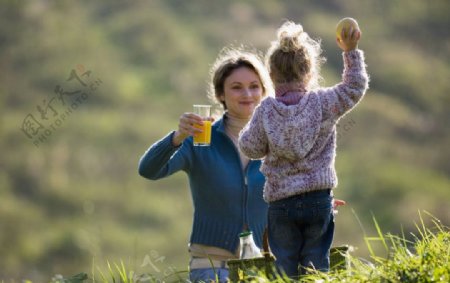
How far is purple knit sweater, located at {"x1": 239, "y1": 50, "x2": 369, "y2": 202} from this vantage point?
4.08 metres

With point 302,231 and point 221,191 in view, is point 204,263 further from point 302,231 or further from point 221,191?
point 302,231

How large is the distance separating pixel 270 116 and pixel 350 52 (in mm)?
391

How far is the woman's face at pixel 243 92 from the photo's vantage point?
532 centimetres

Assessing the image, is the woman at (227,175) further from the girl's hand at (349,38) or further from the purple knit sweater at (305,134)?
the girl's hand at (349,38)

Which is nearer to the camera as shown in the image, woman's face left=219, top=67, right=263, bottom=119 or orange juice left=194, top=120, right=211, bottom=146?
orange juice left=194, top=120, right=211, bottom=146

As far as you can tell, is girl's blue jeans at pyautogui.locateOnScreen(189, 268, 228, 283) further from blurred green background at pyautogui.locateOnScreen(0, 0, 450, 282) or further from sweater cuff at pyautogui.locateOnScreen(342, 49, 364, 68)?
blurred green background at pyautogui.locateOnScreen(0, 0, 450, 282)

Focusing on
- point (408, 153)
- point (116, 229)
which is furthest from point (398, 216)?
point (116, 229)

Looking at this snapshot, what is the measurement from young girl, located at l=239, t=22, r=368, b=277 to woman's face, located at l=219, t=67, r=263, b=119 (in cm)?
110

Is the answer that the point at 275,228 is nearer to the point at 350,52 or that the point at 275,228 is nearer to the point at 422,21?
the point at 350,52

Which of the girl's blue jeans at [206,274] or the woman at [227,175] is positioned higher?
the woman at [227,175]

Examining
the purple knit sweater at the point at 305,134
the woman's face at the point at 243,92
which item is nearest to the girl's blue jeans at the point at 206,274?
the woman's face at the point at 243,92

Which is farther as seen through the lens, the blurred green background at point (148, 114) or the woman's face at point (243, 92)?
the blurred green background at point (148, 114)

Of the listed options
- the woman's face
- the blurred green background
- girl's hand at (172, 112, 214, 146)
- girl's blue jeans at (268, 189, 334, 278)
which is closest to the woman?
the woman's face

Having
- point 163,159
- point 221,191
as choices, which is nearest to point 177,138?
point 163,159
